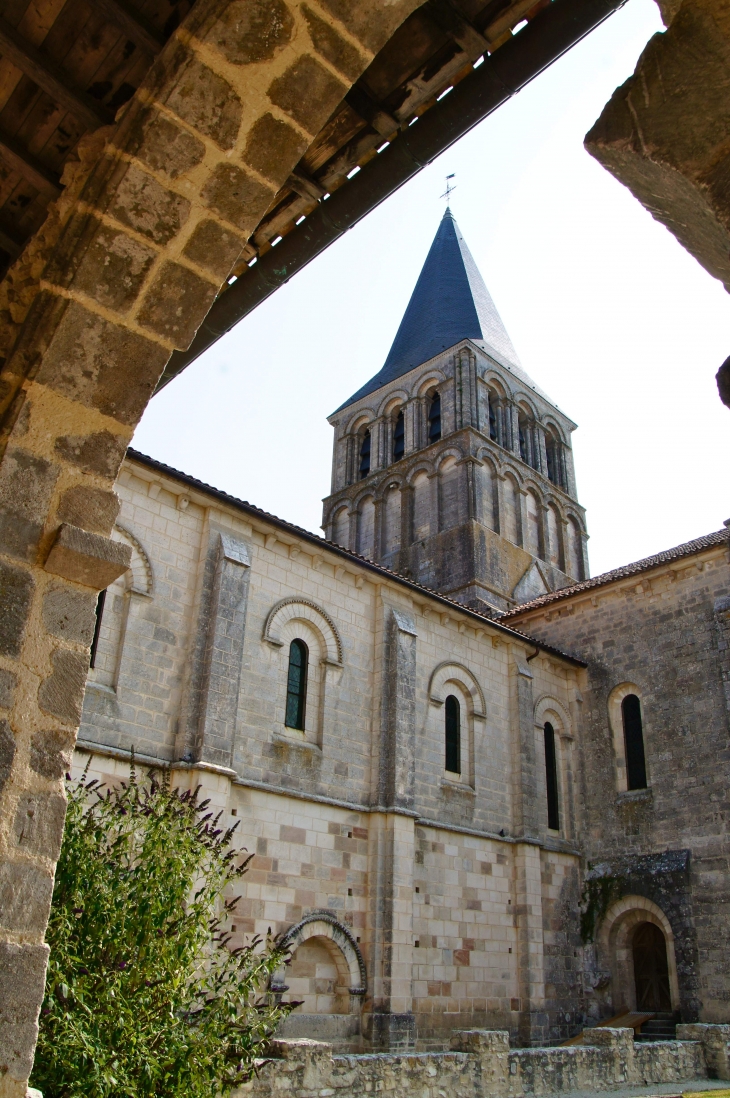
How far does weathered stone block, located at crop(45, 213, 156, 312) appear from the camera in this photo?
2.49m

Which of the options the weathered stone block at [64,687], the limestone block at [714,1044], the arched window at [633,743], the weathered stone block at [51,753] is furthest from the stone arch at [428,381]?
the weathered stone block at [51,753]

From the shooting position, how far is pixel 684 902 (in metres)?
14.6

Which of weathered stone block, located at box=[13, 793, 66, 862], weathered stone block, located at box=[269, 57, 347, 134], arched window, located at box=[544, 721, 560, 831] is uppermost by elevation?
arched window, located at box=[544, 721, 560, 831]

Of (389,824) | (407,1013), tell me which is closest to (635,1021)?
(407,1013)

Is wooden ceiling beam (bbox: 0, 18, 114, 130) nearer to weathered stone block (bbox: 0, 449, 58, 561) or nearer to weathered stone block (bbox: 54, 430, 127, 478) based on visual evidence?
weathered stone block (bbox: 54, 430, 127, 478)

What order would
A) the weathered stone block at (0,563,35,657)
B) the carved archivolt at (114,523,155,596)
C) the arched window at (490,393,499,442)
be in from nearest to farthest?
the weathered stone block at (0,563,35,657)
the carved archivolt at (114,523,155,596)
the arched window at (490,393,499,442)

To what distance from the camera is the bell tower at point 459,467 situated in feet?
83.2

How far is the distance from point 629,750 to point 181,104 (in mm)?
16491

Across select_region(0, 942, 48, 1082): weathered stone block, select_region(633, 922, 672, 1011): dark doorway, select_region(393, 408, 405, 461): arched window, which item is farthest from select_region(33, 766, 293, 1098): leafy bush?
select_region(393, 408, 405, 461): arched window

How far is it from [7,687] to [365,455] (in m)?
28.8

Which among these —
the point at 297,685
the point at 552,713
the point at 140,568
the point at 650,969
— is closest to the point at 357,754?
the point at 297,685

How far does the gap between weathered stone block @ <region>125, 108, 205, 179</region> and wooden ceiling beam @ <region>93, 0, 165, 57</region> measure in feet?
0.97

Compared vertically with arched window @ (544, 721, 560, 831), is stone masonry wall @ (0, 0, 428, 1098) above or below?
below

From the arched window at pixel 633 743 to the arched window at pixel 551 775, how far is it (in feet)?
4.70
